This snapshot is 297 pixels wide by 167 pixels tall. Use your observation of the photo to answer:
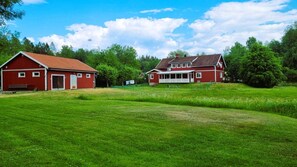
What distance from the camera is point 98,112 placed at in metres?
10.2

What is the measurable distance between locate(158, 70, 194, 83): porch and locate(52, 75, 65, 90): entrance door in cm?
2779

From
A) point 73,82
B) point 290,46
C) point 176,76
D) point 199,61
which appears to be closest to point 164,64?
point 176,76

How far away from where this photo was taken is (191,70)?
180ft

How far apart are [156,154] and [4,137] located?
12.2 feet

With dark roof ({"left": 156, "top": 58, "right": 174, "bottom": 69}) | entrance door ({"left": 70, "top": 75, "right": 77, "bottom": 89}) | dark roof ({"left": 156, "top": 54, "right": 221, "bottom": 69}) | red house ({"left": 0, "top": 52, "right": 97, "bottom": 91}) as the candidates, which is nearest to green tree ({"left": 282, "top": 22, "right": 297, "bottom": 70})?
dark roof ({"left": 156, "top": 54, "right": 221, "bottom": 69})

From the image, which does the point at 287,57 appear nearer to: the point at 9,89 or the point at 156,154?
the point at 9,89

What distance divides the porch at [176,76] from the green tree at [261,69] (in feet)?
33.8

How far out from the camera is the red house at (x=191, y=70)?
173 ft

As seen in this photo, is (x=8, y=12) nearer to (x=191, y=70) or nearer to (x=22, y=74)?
(x=22, y=74)

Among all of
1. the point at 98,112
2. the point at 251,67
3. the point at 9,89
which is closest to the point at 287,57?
the point at 251,67

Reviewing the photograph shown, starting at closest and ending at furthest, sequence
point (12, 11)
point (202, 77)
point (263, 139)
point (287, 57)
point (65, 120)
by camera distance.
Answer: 1. point (263, 139)
2. point (65, 120)
3. point (12, 11)
4. point (202, 77)
5. point (287, 57)

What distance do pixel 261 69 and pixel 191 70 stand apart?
1339 cm

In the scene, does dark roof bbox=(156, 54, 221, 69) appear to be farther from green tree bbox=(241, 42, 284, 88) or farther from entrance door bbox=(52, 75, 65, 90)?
entrance door bbox=(52, 75, 65, 90)

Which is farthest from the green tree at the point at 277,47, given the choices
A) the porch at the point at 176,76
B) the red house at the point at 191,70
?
the porch at the point at 176,76
